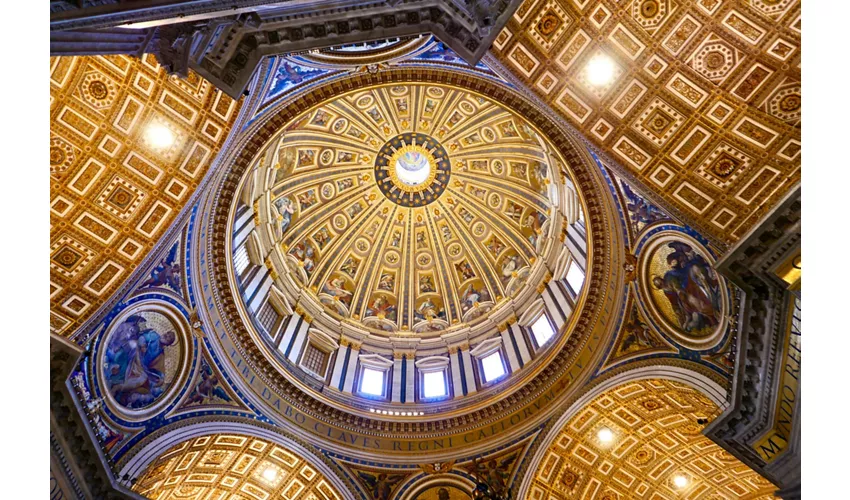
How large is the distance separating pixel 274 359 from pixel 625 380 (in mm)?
10396

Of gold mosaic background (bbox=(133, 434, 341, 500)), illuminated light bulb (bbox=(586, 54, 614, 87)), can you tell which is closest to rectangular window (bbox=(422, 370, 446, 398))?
gold mosaic background (bbox=(133, 434, 341, 500))

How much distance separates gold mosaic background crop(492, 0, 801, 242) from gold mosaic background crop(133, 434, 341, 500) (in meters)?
12.3

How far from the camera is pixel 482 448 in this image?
19297mm

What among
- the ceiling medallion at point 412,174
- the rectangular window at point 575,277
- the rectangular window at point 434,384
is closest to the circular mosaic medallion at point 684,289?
the rectangular window at point 575,277

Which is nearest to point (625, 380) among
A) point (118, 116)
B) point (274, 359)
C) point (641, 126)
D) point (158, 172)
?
point (641, 126)

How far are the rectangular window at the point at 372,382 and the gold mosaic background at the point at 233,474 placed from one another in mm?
4196

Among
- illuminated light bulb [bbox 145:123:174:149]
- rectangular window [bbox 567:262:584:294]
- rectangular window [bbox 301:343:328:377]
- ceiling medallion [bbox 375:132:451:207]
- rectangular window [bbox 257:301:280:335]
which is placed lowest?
illuminated light bulb [bbox 145:123:174:149]

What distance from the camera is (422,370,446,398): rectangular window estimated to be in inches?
882

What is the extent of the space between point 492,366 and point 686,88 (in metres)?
13.1

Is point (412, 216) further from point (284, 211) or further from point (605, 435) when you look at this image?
point (605, 435)

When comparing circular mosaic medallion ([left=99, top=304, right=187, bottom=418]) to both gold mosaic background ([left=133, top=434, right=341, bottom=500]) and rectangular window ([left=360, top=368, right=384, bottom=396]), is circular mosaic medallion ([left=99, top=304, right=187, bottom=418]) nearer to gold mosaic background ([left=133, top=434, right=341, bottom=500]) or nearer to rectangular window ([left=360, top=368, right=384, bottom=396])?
gold mosaic background ([left=133, top=434, right=341, bottom=500])

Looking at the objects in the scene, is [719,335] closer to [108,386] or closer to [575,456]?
[575,456]

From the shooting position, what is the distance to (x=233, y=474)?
18.2 m

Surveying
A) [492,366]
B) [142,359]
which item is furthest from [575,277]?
[142,359]
